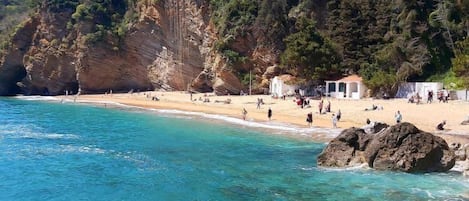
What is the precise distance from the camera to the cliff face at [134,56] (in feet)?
229

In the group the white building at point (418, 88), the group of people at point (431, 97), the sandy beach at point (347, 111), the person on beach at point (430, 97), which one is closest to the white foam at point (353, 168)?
the sandy beach at point (347, 111)

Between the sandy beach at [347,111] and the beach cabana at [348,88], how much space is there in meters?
3.36

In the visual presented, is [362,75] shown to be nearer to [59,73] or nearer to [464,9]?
[464,9]

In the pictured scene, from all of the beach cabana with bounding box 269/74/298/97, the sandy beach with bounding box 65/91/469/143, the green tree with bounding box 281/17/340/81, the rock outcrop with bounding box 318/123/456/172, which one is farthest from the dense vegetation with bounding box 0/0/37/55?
the rock outcrop with bounding box 318/123/456/172

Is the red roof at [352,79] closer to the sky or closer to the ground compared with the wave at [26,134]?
closer to the sky

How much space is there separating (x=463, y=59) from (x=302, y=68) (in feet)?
61.0

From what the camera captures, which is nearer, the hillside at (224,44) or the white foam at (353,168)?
the white foam at (353,168)

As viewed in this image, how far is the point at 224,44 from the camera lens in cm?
6469

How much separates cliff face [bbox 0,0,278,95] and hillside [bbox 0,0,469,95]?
151 millimetres

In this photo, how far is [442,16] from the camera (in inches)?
1993

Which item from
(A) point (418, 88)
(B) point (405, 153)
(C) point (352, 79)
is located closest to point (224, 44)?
(C) point (352, 79)

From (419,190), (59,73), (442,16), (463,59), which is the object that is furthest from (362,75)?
(59,73)

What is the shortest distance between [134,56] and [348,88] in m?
37.7

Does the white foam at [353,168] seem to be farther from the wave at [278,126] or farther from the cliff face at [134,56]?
the cliff face at [134,56]
